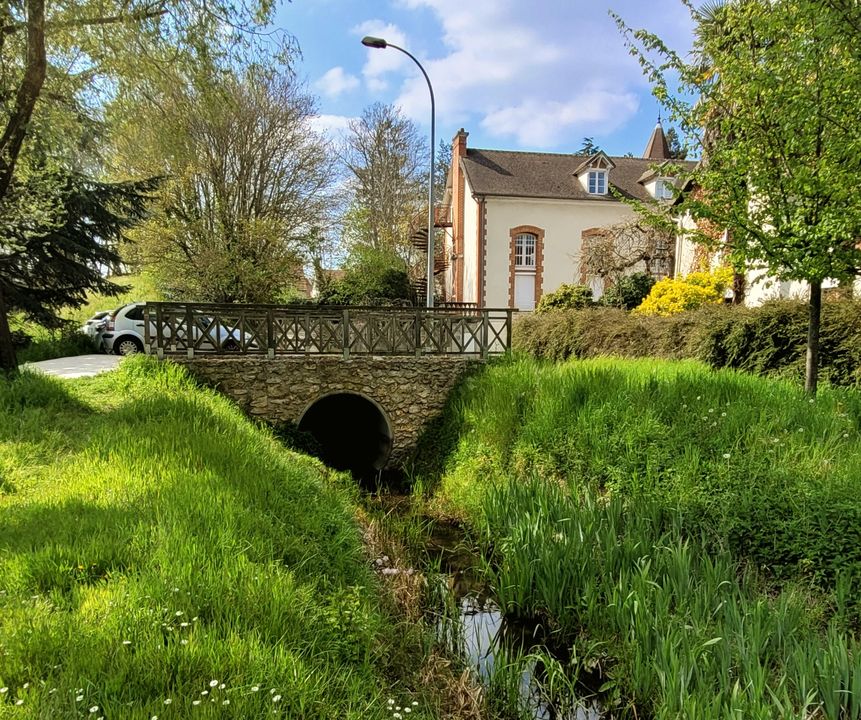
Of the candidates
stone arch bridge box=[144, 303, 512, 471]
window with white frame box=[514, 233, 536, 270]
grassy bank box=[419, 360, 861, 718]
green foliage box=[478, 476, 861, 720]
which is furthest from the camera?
window with white frame box=[514, 233, 536, 270]

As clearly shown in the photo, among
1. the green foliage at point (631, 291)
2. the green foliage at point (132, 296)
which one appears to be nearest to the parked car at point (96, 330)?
the green foliage at point (132, 296)

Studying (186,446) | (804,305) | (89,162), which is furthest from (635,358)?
(89,162)

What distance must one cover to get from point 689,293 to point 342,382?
31.2 feet

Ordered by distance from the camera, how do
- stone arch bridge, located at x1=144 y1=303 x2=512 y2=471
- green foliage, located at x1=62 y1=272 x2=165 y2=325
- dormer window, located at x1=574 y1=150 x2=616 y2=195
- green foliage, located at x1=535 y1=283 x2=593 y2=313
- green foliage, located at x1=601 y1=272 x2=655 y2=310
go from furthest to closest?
dormer window, located at x1=574 y1=150 x2=616 y2=195, green foliage, located at x1=62 y1=272 x2=165 y2=325, green foliage, located at x1=601 y1=272 x2=655 y2=310, green foliage, located at x1=535 y1=283 x2=593 y2=313, stone arch bridge, located at x1=144 y1=303 x2=512 y2=471

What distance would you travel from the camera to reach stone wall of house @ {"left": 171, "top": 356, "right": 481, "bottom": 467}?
33.6ft

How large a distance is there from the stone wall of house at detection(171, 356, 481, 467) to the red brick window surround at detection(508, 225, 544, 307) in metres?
13.3

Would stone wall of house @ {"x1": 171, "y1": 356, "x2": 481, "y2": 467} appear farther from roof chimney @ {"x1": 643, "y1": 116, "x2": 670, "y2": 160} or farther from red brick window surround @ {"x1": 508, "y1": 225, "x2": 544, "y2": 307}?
roof chimney @ {"x1": 643, "y1": 116, "x2": 670, "y2": 160}

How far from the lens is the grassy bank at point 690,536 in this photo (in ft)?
10.4

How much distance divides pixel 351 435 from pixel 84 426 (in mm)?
7764

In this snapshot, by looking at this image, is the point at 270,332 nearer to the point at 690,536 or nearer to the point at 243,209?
A: the point at 690,536

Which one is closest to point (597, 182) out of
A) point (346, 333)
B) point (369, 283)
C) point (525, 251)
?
point (525, 251)

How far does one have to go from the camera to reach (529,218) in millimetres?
23938

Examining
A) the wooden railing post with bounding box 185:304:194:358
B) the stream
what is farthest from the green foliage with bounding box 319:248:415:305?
the stream

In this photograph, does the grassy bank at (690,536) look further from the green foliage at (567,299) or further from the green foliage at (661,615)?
the green foliage at (567,299)
